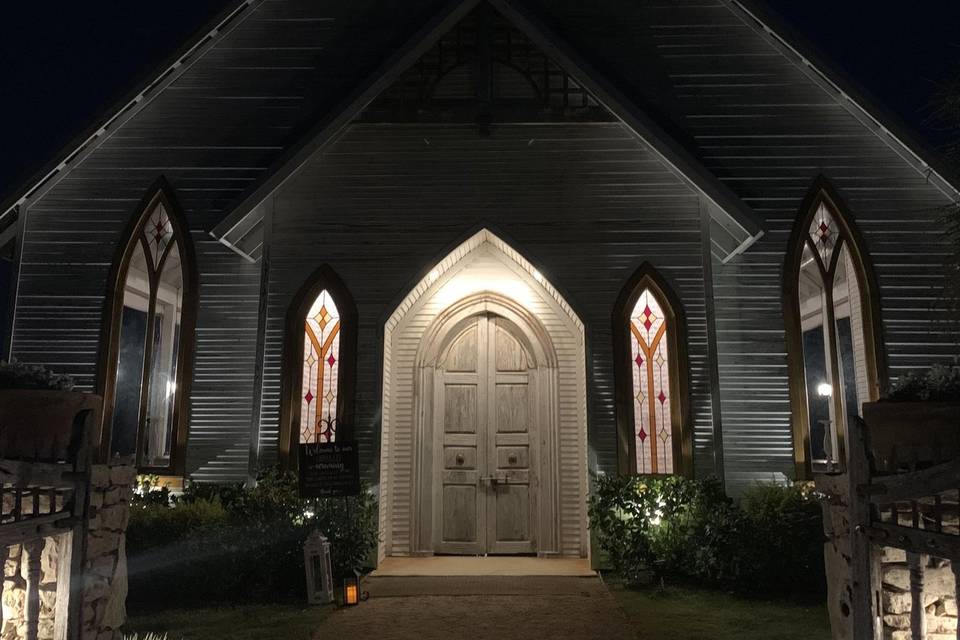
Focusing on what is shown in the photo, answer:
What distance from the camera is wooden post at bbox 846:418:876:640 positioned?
15.9ft

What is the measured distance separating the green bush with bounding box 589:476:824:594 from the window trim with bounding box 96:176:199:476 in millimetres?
5513

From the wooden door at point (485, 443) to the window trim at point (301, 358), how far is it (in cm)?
162

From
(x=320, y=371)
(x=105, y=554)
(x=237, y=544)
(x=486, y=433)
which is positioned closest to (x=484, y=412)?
(x=486, y=433)

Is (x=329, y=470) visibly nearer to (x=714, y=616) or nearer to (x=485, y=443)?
(x=485, y=443)

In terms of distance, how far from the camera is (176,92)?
11383mm

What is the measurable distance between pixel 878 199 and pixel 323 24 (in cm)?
829

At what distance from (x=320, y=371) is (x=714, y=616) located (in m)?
5.67

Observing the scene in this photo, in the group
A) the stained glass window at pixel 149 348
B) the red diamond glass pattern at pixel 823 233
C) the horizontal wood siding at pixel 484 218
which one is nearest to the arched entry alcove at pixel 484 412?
the horizontal wood siding at pixel 484 218

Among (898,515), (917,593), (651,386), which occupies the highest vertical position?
(651,386)

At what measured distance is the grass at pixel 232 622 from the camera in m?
7.09

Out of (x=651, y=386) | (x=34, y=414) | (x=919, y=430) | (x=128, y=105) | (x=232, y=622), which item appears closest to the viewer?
(x=919, y=430)

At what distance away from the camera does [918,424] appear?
559cm

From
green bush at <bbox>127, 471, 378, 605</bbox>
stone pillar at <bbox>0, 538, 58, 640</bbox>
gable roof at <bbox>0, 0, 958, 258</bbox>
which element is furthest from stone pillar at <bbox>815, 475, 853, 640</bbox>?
stone pillar at <bbox>0, 538, 58, 640</bbox>

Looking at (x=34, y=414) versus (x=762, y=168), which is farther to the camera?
(x=762, y=168)
